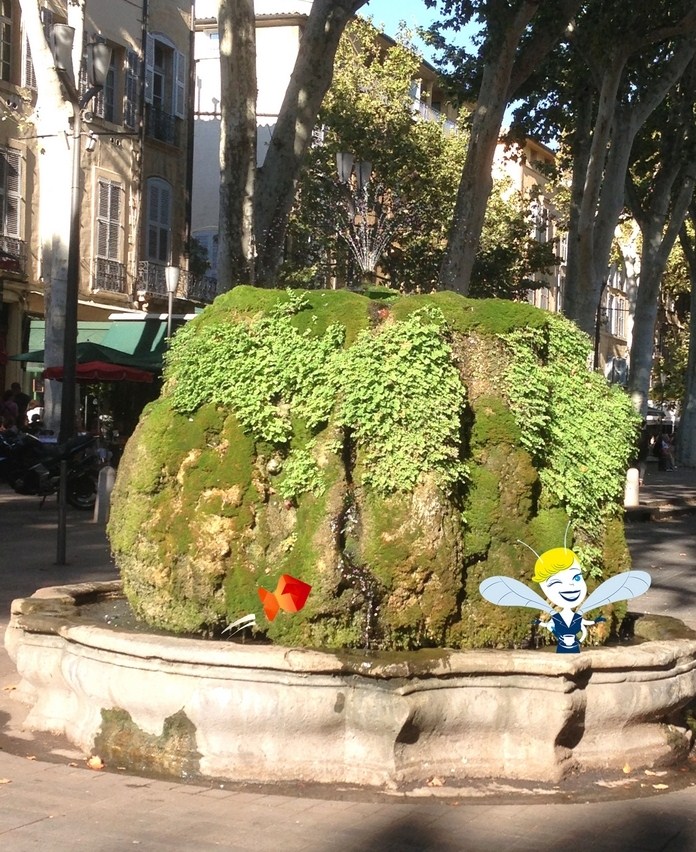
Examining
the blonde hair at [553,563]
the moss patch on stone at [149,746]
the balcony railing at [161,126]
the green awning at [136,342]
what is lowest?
the moss patch on stone at [149,746]

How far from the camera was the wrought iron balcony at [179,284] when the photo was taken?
113 feet

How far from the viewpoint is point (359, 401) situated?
5980mm

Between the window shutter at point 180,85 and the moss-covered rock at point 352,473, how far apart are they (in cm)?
3155

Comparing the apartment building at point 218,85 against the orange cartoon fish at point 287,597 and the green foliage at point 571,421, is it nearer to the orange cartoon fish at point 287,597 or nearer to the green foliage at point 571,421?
the green foliage at point 571,421

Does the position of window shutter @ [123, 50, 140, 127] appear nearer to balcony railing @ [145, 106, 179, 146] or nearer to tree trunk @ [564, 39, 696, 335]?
balcony railing @ [145, 106, 179, 146]

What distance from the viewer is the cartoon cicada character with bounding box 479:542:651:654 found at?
222 inches

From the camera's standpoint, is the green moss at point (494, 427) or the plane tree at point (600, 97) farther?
the plane tree at point (600, 97)

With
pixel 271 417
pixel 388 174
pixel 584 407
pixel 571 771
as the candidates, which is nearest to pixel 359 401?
pixel 271 417

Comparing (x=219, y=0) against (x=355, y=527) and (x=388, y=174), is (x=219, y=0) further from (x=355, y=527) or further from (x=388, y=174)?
(x=388, y=174)

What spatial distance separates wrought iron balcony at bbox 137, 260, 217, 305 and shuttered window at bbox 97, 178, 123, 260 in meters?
1.03

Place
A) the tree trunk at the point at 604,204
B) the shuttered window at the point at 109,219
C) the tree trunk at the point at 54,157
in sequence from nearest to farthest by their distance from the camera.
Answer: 1. the tree trunk at the point at 54,157
2. the tree trunk at the point at 604,204
3. the shuttered window at the point at 109,219

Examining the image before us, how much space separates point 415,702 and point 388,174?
30988mm

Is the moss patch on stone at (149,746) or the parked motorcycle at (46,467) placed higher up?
the parked motorcycle at (46,467)

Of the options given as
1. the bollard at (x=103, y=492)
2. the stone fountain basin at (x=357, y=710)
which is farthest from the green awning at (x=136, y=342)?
the stone fountain basin at (x=357, y=710)
